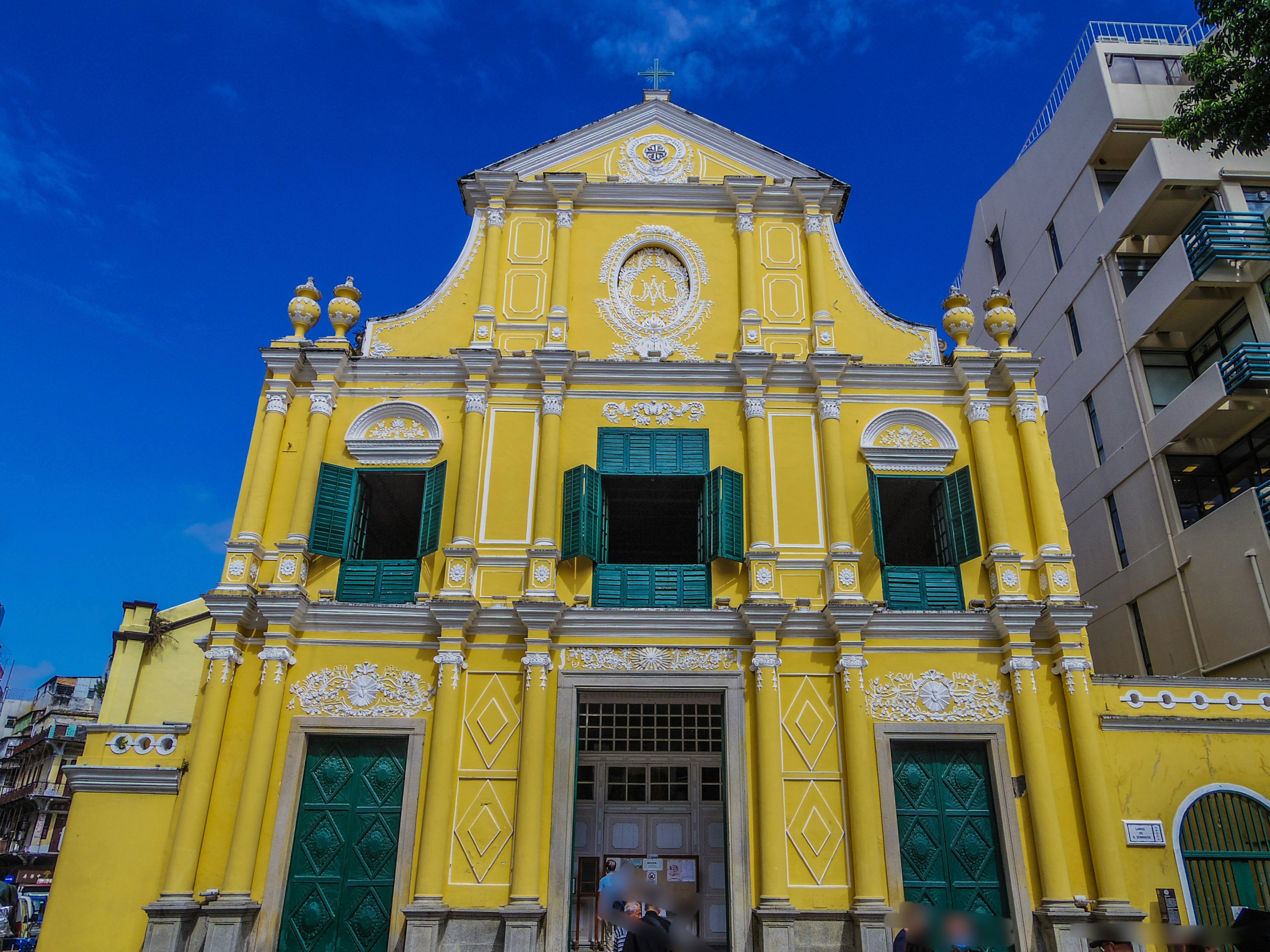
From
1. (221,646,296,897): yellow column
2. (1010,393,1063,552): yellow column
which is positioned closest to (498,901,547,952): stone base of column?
(221,646,296,897): yellow column

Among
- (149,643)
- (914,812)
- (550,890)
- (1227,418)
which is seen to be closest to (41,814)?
(149,643)

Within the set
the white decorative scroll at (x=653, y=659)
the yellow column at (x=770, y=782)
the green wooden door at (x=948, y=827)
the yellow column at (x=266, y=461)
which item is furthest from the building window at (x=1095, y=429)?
the yellow column at (x=266, y=461)

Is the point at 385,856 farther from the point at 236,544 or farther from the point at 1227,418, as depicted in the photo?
the point at 1227,418

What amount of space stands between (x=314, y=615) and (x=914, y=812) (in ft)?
27.2

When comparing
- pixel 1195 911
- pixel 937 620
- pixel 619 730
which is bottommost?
pixel 1195 911

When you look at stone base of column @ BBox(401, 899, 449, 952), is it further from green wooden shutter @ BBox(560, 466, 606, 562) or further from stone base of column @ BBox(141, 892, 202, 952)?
green wooden shutter @ BBox(560, 466, 606, 562)

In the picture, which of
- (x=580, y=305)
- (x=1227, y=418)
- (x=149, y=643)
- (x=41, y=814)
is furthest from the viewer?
(x=41, y=814)

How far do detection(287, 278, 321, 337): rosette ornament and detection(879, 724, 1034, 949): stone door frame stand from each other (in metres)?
10.3

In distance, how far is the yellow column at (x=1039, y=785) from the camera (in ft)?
35.4

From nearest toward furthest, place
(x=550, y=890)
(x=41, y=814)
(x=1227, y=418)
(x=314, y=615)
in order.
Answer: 1. (x=550, y=890)
2. (x=314, y=615)
3. (x=1227, y=418)
4. (x=41, y=814)

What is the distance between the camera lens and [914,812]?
11.5 metres

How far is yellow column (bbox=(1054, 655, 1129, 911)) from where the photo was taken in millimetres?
10742

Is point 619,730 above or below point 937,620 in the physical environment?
below

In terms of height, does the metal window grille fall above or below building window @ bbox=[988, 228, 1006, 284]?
below
